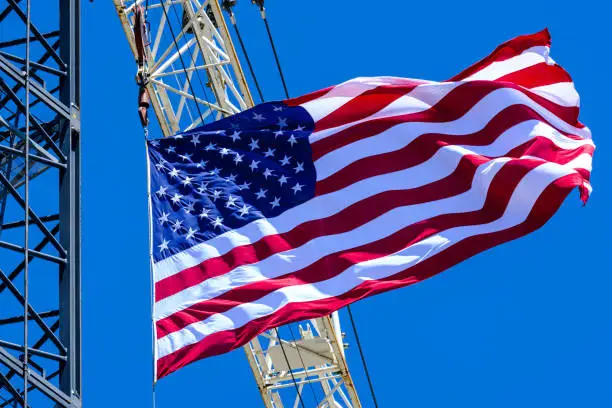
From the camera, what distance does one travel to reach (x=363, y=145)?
93.4 feet

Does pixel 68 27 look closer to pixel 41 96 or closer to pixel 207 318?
pixel 41 96

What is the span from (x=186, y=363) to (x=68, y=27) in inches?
207

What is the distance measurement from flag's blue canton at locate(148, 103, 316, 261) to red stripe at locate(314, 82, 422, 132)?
1.18 ft

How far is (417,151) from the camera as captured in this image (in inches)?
1113

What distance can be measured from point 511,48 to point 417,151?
2962 mm

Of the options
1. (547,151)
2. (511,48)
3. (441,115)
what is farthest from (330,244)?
(511,48)

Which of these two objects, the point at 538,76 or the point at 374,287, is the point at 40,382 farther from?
the point at 538,76

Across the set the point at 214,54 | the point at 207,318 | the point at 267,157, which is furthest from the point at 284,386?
the point at 207,318

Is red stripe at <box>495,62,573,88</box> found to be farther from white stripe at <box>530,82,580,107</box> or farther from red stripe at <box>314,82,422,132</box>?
red stripe at <box>314,82,422,132</box>

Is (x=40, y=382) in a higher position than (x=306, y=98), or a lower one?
lower

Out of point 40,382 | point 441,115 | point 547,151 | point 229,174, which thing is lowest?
point 40,382

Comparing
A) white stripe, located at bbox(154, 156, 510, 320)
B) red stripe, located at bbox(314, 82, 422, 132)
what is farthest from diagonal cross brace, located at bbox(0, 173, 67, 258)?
red stripe, located at bbox(314, 82, 422, 132)

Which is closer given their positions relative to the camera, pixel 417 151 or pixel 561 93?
pixel 417 151

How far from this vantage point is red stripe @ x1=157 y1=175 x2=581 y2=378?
24875 millimetres
